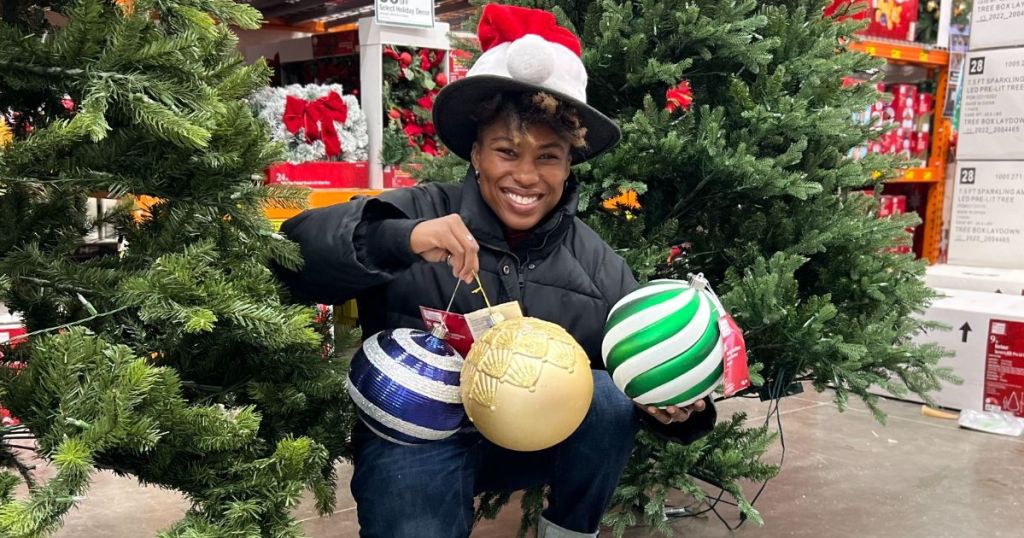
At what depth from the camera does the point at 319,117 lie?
12.1 feet

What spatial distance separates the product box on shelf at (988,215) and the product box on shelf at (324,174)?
10.9ft

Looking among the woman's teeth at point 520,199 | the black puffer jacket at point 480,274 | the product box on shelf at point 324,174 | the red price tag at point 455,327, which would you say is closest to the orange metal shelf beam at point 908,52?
the product box on shelf at point 324,174

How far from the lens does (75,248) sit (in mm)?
1407

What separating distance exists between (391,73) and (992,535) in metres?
2.85

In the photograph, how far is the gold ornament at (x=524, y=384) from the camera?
57.6 inches

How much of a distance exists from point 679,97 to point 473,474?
1362 mm

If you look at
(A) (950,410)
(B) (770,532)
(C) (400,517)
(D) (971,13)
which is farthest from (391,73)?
(D) (971,13)

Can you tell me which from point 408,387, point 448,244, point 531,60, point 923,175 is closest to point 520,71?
point 531,60

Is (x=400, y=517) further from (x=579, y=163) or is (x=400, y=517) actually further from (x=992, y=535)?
(x=992, y=535)

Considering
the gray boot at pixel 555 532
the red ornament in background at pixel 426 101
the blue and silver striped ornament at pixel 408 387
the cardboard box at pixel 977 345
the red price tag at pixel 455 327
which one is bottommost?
the cardboard box at pixel 977 345

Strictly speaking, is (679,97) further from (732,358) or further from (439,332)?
(439,332)

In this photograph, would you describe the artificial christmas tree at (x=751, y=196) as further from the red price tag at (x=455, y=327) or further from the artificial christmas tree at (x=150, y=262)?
the artificial christmas tree at (x=150, y=262)

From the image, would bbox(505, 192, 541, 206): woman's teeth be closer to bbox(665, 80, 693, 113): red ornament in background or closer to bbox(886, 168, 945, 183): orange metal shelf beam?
bbox(665, 80, 693, 113): red ornament in background

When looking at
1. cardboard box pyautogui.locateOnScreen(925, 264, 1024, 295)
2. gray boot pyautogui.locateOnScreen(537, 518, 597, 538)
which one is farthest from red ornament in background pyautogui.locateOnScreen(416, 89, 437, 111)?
cardboard box pyautogui.locateOnScreen(925, 264, 1024, 295)
